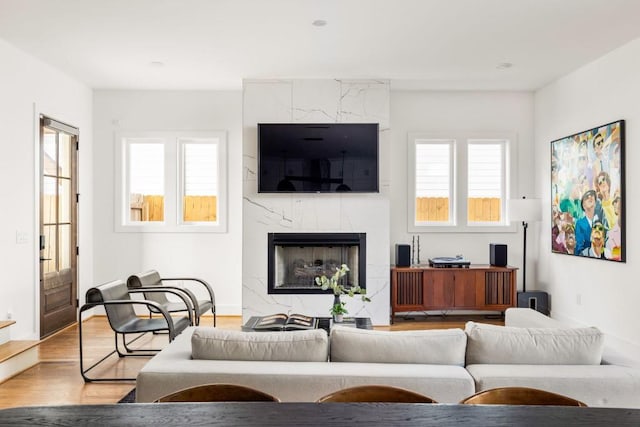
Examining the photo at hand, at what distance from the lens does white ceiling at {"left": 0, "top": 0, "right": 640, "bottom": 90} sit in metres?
3.70

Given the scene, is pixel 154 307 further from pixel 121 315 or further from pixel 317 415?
pixel 317 415

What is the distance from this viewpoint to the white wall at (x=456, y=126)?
626 centimetres

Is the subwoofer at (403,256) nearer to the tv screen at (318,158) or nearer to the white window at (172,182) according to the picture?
the tv screen at (318,158)

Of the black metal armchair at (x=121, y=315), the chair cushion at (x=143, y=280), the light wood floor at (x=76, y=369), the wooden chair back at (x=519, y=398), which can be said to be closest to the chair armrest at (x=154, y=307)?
the black metal armchair at (x=121, y=315)

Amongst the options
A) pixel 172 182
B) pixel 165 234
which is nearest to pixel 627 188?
pixel 172 182

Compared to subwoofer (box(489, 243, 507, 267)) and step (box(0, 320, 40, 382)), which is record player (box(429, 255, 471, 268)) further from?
step (box(0, 320, 40, 382))

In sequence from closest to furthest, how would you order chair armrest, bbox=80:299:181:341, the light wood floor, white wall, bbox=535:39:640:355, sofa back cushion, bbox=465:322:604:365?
sofa back cushion, bbox=465:322:604:365, the light wood floor, chair armrest, bbox=80:299:181:341, white wall, bbox=535:39:640:355

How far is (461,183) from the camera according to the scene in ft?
20.6

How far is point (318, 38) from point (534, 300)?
3.89m

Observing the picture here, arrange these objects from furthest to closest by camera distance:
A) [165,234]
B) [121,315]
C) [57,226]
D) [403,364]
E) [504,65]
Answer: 1. [165,234]
2. [57,226]
3. [504,65]
4. [121,315]
5. [403,364]

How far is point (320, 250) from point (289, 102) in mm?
1710

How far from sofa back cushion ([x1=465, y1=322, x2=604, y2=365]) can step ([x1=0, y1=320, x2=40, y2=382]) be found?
3.46m

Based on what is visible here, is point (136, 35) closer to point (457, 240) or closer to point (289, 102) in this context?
Result: point (289, 102)

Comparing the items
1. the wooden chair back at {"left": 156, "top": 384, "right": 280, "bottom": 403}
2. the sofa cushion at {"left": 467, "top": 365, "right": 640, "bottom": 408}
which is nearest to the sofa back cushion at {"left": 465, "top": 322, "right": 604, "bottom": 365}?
the sofa cushion at {"left": 467, "top": 365, "right": 640, "bottom": 408}
